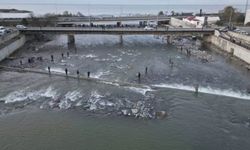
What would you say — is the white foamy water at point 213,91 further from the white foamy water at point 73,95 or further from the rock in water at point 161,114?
the white foamy water at point 73,95

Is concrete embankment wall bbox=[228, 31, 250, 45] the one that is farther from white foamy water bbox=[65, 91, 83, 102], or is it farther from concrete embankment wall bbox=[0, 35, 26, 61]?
concrete embankment wall bbox=[0, 35, 26, 61]

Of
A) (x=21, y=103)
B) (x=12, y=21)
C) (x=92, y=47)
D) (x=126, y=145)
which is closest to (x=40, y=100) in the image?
(x=21, y=103)

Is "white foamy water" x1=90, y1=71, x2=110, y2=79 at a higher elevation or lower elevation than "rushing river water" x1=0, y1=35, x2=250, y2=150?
higher

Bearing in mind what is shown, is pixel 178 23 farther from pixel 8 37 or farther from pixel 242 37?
pixel 8 37

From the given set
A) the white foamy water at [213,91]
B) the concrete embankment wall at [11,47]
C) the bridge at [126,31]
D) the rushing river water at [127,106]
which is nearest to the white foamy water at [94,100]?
the rushing river water at [127,106]

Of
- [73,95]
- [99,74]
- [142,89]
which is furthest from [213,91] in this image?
[73,95]

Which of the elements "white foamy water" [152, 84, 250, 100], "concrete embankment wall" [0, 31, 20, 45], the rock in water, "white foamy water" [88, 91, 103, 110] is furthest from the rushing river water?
"concrete embankment wall" [0, 31, 20, 45]
